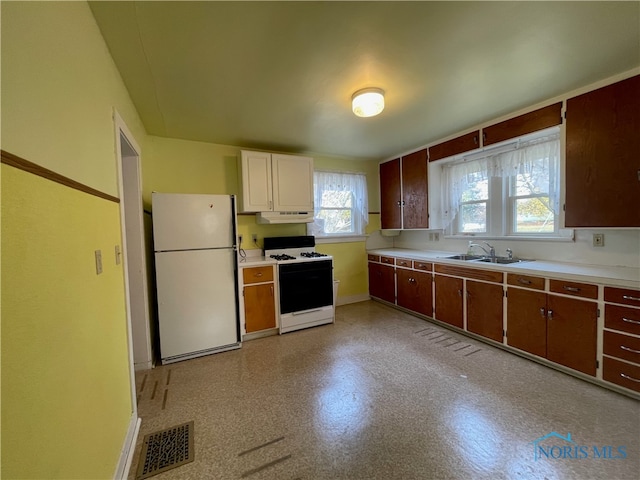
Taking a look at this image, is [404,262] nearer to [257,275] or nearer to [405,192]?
[405,192]

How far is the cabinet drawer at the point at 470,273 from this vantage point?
278cm

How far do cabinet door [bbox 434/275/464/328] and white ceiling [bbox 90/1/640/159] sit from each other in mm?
1883

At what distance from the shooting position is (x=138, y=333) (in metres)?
2.58

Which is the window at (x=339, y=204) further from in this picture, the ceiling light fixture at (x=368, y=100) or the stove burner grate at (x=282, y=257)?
the ceiling light fixture at (x=368, y=100)

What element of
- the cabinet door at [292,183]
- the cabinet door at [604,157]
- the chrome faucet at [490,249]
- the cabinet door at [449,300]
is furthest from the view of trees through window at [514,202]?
the cabinet door at [292,183]

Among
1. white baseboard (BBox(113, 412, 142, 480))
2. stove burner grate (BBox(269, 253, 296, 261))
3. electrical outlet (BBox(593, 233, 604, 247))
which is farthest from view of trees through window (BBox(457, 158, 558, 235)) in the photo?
white baseboard (BBox(113, 412, 142, 480))

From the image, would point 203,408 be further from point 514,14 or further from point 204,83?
point 514,14

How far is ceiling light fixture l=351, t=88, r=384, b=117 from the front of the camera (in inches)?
86.9

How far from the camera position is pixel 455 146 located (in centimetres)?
341

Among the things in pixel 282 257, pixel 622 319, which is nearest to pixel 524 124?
pixel 622 319

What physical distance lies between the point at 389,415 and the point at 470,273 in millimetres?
1869

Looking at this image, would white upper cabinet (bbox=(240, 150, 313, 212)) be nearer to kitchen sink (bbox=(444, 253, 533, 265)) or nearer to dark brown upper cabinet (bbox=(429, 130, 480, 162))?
dark brown upper cabinet (bbox=(429, 130, 480, 162))

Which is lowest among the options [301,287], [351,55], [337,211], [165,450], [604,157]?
[165,450]

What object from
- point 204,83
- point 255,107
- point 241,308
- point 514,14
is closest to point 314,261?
point 241,308
